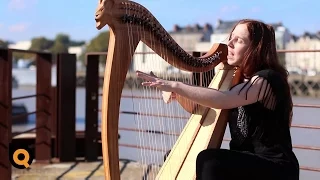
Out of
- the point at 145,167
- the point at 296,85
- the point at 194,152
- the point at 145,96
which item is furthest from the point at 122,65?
the point at 296,85

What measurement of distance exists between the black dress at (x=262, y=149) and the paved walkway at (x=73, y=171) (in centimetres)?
240

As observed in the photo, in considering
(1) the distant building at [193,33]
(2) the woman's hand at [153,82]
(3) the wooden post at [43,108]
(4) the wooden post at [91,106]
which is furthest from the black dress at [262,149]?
(1) the distant building at [193,33]

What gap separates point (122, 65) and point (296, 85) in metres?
34.7

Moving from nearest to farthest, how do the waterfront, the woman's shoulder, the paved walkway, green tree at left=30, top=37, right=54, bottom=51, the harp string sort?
1. the woman's shoulder
2. the harp string
3. the waterfront
4. the paved walkway
5. green tree at left=30, top=37, right=54, bottom=51

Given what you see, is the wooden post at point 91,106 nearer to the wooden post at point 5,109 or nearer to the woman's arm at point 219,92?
the wooden post at point 5,109

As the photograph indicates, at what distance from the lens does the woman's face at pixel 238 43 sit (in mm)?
2396

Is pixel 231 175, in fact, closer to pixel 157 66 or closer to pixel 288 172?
pixel 288 172

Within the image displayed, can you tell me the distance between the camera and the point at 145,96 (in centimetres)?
266

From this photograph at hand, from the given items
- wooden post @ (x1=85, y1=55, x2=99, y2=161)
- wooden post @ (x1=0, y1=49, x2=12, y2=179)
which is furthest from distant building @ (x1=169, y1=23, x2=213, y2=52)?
wooden post @ (x1=0, y1=49, x2=12, y2=179)

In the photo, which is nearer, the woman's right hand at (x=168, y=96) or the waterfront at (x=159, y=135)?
the woman's right hand at (x=168, y=96)

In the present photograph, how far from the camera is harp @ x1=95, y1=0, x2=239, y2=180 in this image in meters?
2.08

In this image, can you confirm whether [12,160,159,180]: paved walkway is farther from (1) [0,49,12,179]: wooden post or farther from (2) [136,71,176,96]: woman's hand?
(2) [136,71,176,96]: woman's hand

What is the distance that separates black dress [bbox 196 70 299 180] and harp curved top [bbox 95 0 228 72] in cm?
39

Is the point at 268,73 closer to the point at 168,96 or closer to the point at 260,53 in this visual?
the point at 260,53
